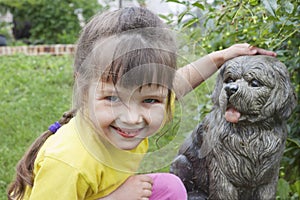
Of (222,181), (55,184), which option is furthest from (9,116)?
(55,184)

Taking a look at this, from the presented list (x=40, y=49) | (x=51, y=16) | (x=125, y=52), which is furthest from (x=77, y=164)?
(x=51, y=16)

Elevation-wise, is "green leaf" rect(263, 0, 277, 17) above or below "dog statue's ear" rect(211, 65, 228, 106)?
above

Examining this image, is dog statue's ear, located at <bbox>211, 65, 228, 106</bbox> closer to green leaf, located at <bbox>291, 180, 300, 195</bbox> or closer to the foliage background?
the foliage background

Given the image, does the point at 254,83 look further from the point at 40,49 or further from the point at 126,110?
the point at 40,49

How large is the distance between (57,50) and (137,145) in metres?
5.72

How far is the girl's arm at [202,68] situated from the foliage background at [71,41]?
72 millimetres

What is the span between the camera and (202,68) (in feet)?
8.88

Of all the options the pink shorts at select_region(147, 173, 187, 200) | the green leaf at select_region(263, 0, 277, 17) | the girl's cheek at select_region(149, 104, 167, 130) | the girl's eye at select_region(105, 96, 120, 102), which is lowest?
the pink shorts at select_region(147, 173, 187, 200)

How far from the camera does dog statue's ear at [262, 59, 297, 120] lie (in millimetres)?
2730

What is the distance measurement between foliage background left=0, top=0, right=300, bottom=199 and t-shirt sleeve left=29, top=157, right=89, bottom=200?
413 mm

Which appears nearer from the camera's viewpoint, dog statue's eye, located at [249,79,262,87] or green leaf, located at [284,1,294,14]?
dog statue's eye, located at [249,79,262,87]

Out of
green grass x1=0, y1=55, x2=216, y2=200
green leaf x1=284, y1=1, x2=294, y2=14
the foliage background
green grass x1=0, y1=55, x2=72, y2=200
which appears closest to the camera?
green grass x1=0, y1=55, x2=216, y2=200

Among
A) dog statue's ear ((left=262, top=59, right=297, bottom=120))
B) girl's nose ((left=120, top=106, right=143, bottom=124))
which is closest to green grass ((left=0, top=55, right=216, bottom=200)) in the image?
girl's nose ((left=120, top=106, right=143, bottom=124))

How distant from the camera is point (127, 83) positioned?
204cm
